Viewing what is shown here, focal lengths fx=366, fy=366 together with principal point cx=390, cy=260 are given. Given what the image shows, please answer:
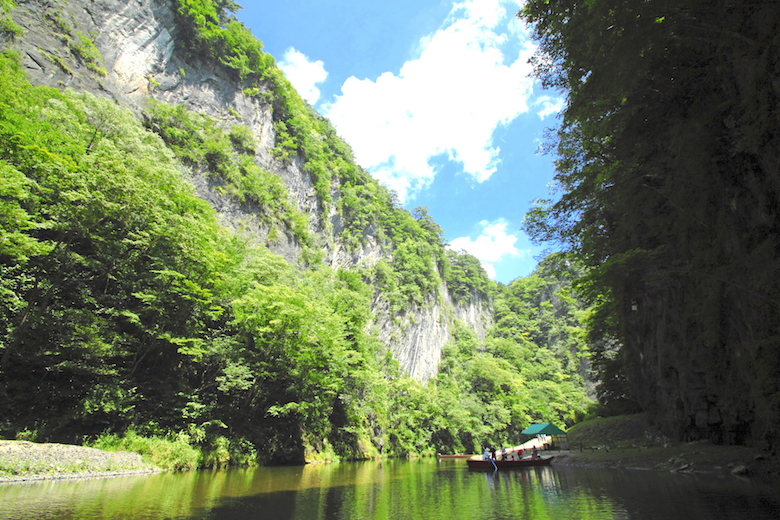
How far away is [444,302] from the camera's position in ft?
201

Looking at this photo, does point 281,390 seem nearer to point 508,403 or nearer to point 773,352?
point 773,352

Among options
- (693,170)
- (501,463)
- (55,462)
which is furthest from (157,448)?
(693,170)

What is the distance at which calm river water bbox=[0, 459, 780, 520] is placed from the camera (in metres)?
5.78

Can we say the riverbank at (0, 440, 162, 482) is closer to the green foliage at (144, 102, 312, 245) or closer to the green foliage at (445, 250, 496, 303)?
the green foliage at (144, 102, 312, 245)

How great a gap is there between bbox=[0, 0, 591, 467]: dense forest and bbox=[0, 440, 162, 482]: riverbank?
1.78 meters

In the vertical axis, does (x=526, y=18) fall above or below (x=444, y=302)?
below

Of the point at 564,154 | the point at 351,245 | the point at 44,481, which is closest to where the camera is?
the point at 44,481

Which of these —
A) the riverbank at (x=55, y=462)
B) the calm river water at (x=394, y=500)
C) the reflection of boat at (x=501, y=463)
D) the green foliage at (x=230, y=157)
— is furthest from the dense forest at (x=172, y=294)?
the reflection of boat at (x=501, y=463)

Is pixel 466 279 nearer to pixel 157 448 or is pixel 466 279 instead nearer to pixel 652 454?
pixel 652 454

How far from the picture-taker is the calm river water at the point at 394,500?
578cm

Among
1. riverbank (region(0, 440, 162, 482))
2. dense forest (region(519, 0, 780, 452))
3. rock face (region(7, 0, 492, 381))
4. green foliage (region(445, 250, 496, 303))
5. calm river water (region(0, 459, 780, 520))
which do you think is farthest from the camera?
green foliage (region(445, 250, 496, 303))

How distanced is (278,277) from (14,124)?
14.1 meters

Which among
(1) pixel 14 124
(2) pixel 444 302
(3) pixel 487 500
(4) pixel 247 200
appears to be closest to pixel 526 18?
(3) pixel 487 500

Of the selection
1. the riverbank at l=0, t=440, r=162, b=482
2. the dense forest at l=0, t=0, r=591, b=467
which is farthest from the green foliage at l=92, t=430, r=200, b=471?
the riverbank at l=0, t=440, r=162, b=482
